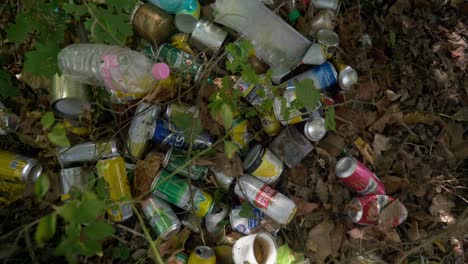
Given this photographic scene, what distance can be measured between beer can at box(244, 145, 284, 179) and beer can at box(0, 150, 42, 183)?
0.82 metres

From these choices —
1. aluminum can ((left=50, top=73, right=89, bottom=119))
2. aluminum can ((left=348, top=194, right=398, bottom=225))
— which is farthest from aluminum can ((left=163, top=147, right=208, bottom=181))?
aluminum can ((left=348, top=194, right=398, bottom=225))

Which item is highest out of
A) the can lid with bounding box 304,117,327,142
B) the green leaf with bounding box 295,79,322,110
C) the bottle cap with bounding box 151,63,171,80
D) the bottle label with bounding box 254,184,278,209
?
the bottle cap with bounding box 151,63,171,80

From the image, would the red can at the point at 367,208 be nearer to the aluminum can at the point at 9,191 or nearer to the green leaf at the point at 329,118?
the green leaf at the point at 329,118

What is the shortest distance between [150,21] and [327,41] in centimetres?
75

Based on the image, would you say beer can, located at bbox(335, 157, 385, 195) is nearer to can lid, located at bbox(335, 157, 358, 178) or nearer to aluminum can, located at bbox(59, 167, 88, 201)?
can lid, located at bbox(335, 157, 358, 178)

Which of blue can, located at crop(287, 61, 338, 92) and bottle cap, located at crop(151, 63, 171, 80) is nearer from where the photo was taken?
bottle cap, located at crop(151, 63, 171, 80)

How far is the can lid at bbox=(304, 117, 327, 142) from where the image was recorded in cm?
165

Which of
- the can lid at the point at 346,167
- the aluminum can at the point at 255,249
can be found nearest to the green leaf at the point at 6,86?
the aluminum can at the point at 255,249

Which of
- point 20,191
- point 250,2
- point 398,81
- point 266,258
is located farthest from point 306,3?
point 20,191

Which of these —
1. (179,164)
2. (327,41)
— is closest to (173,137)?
(179,164)

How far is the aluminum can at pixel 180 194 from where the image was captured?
5.24 ft

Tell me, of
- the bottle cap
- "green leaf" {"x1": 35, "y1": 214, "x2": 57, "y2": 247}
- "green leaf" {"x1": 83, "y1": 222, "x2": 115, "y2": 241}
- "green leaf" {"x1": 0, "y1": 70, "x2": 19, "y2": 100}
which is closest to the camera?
"green leaf" {"x1": 35, "y1": 214, "x2": 57, "y2": 247}

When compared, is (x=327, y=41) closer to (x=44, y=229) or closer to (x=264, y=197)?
(x=264, y=197)

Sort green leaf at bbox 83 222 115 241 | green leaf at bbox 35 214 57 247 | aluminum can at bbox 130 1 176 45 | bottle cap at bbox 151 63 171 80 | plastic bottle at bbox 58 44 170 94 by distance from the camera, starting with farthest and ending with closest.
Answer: aluminum can at bbox 130 1 176 45 → plastic bottle at bbox 58 44 170 94 → bottle cap at bbox 151 63 171 80 → green leaf at bbox 83 222 115 241 → green leaf at bbox 35 214 57 247
